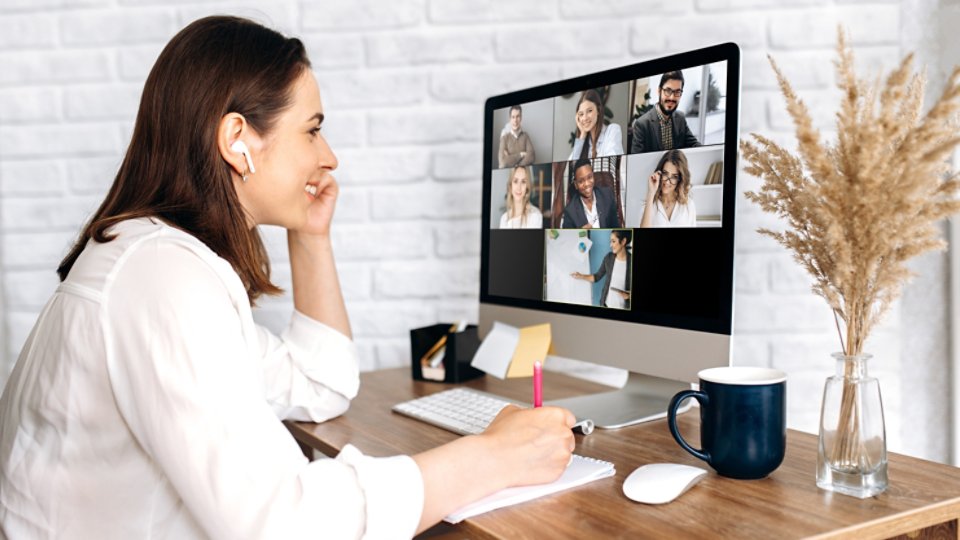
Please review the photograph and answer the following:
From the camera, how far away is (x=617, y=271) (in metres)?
1.20

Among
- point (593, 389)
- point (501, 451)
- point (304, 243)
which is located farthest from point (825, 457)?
point (304, 243)

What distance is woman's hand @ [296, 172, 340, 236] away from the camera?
1414 millimetres

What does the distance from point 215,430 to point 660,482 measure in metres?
0.45

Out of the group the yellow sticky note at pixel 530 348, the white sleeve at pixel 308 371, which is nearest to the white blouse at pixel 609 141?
the yellow sticky note at pixel 530 348

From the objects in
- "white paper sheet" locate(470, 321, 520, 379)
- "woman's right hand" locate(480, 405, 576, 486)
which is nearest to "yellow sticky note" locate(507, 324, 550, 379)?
"white paper sheet" locate(470, 321, 520, 379)

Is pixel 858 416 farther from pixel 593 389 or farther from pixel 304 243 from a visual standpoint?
pixel 304 243

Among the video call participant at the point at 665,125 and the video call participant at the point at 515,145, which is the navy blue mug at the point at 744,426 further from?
the video call participant at the point at 515,145

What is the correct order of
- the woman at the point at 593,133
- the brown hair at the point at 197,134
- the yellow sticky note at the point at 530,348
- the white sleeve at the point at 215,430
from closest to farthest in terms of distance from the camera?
the white sleeve at the point at 215,430, the brown hair at the point at 197,134, the woman at the point at 593,133, the yellow sticky note at the point at 530,348

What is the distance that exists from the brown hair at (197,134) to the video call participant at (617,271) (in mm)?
499

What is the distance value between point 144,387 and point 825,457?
0.70 m

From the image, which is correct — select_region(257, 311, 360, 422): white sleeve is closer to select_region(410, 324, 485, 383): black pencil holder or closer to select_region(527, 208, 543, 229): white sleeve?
select_region(410, 324, 485, 383): black pencil holder

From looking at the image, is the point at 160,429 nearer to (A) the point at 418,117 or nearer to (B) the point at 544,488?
(B) the point at 544,488

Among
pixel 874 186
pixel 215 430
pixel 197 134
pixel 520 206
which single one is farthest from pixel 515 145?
pixel 215 430

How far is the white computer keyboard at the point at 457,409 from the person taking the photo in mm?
1165
